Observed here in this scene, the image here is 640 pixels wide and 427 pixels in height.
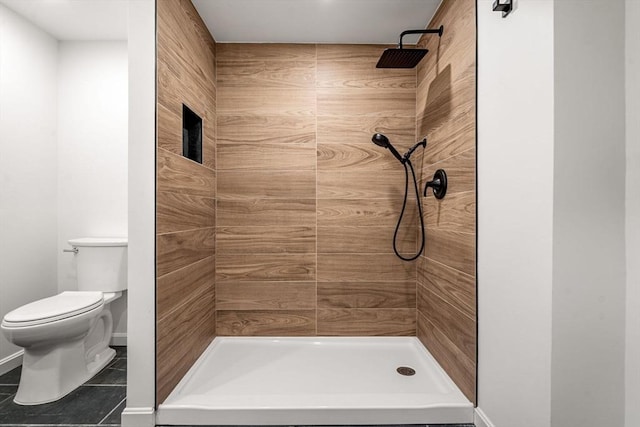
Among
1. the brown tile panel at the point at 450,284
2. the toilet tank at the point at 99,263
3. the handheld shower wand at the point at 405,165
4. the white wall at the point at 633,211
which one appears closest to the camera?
the white wall at the point at 633,211

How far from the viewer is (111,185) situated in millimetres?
2408

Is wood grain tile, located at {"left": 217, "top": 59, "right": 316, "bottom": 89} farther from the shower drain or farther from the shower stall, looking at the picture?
the shower drain

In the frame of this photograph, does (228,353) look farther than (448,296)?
Yes

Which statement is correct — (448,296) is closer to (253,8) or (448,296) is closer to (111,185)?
(253,8)

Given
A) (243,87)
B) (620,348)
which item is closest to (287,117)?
(243,87)

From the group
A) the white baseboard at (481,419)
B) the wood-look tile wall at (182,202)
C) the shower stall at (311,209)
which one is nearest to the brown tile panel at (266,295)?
the shower stall at (311,209)

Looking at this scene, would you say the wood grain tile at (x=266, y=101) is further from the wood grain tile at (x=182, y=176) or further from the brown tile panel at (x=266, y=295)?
the brown tile panel at (x=266, y=295)

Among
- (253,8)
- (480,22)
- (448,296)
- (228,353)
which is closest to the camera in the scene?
(480,22)

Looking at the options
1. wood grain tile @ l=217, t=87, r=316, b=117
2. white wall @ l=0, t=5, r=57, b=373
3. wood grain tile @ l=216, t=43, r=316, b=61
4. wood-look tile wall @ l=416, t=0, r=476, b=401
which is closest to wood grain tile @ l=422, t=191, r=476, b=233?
wood-look tile wall @ l=416, t=0, r=476, b=401

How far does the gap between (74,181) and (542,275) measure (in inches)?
115

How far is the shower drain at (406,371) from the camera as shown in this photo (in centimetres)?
190

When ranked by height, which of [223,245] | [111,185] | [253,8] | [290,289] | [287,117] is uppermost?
[253,8]

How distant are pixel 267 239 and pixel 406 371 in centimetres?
125

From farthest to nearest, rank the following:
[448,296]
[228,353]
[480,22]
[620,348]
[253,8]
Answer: [228,353], [253,8], [448,296], [480,22], [620,348]
